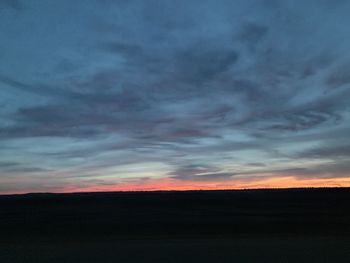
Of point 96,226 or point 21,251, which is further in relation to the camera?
point 96,226

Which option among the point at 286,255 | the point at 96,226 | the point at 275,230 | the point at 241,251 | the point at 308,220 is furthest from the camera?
the point at 308,220

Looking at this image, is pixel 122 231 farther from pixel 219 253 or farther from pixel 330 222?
pixel 330 222

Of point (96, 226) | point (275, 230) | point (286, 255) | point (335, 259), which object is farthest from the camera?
point (96, 226)

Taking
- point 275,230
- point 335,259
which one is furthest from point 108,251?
point 275,230

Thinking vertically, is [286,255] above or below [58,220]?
below

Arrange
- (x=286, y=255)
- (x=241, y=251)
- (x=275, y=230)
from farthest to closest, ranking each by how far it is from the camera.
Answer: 1. (x=275, y=230)
2. (x=241, y=251)
3. (x=286, y=255)

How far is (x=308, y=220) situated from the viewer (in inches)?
1421

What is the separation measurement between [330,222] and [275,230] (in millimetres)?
6481

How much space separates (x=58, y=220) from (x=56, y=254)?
1977cm

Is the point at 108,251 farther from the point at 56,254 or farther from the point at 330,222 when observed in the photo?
the point at 330,222

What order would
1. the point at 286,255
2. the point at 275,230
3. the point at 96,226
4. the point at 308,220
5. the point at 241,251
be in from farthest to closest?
the point at 308,220
the point at 96,226
the point at 275,230
the point at 241,251
the point at 286,255

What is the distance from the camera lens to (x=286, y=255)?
59.5 ft

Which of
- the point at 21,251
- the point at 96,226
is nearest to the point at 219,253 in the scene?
the point at 21,251

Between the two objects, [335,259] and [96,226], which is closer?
[335,259]
